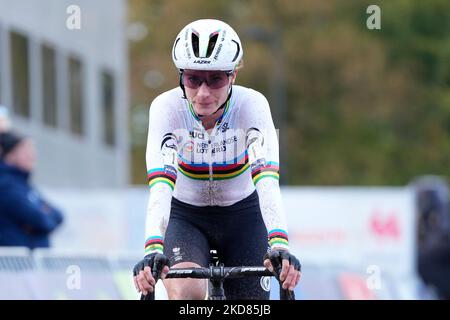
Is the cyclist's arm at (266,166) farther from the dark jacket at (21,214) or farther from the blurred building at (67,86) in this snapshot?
the blurred building at (67,86)

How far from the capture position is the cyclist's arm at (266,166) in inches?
257

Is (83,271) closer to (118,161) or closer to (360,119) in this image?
(118,161)

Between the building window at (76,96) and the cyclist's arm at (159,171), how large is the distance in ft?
64.9

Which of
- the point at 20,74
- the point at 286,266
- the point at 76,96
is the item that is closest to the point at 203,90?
the point at 286,266

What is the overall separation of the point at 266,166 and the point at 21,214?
433 cm

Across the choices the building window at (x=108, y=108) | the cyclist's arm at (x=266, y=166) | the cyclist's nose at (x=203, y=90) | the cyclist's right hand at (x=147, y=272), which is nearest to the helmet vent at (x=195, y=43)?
the cyclist's nose at (x=203, y=90)

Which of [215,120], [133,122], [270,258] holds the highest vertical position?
[215,120]

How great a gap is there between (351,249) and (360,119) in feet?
78.2

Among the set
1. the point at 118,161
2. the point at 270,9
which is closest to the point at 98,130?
the point at 118,161

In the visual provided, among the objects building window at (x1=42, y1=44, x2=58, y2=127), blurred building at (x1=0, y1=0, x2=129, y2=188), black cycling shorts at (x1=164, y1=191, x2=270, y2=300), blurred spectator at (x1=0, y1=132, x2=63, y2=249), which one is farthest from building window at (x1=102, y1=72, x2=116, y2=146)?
black cycling shorts at (x1=164, y1=191, x2=270, y2=300)

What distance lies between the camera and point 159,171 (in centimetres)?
673

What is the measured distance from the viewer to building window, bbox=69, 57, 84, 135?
26781mm

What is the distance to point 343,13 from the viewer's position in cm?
4756

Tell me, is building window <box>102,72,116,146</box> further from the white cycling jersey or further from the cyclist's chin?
the cyclist's chin
